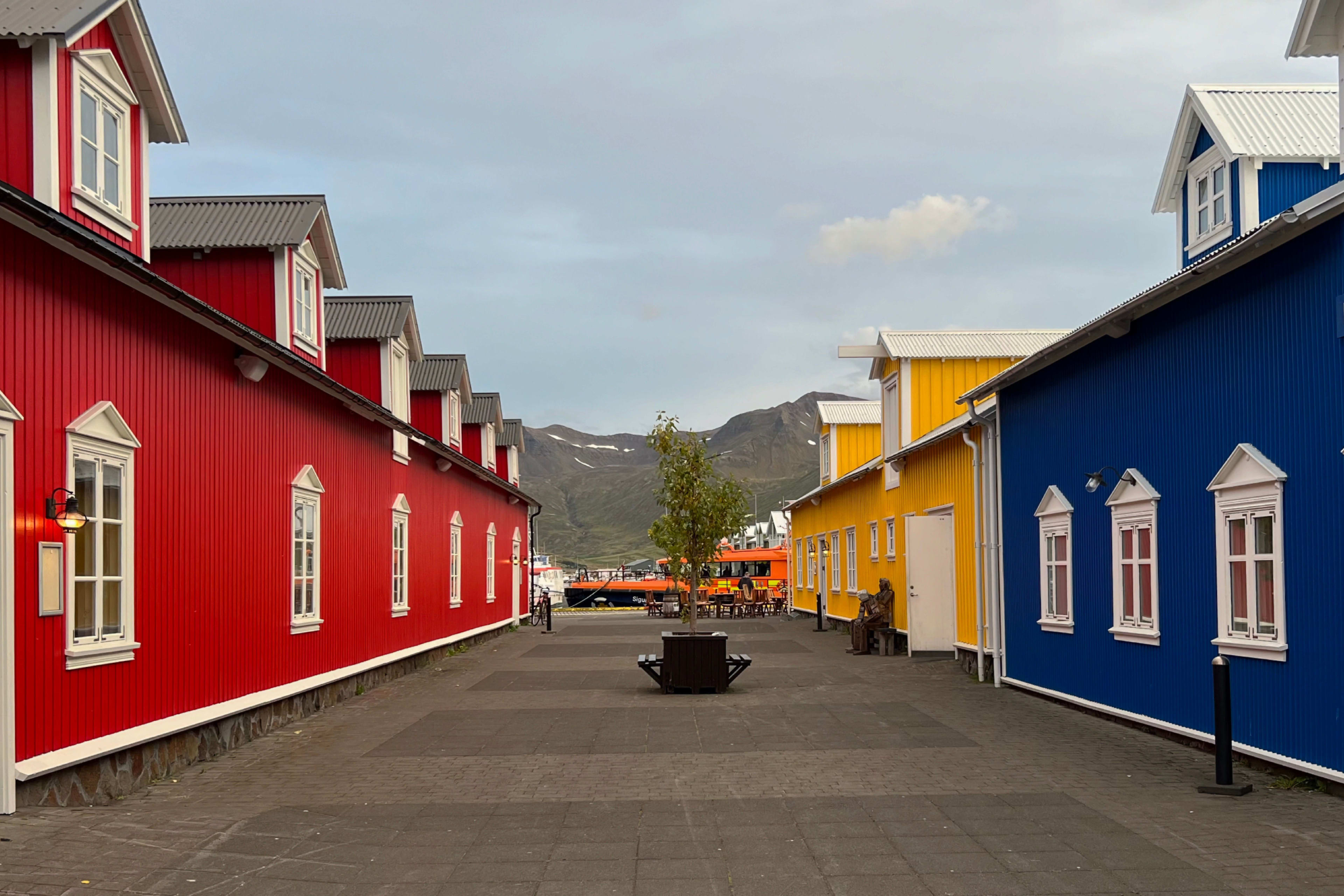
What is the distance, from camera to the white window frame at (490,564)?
30.9m

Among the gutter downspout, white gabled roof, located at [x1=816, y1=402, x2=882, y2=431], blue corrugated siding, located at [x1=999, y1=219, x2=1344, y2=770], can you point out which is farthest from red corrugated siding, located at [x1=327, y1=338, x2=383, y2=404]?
white gabled roof, located at [x1=816, y1=402, x2=882, y2=431]

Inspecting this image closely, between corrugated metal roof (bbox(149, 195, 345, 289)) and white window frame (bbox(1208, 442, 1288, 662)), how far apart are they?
1055 cm

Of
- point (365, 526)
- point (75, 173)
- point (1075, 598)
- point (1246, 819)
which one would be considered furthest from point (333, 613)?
point (1246, 819)

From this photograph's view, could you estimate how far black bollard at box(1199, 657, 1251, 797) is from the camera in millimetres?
9016

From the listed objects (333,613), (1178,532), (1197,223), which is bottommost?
(333,613)

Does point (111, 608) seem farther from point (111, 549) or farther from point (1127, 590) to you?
point (1127, 590)

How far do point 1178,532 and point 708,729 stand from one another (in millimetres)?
4974

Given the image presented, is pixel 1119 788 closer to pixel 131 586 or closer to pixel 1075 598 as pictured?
pixel 1075 598

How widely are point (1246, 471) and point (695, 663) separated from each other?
27.4ft

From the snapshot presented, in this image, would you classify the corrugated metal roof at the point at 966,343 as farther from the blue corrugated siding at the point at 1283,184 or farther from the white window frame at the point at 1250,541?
the white window frame at the point at 1250,541

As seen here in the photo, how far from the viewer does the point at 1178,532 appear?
37.8 ft

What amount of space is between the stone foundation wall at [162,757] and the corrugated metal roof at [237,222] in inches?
212

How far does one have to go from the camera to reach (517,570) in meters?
38.4

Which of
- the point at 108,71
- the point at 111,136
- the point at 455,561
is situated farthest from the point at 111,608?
the point at 455,561
